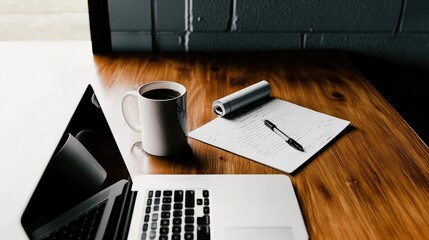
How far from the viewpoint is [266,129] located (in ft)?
2.96

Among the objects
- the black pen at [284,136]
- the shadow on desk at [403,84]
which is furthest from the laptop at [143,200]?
the shadow on desk at [403,84]

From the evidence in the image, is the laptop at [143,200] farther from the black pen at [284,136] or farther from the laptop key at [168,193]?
the black pen at [284,136]

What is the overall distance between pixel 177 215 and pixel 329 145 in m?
0.37

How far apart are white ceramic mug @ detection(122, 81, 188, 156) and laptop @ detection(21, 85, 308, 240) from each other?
7 centimetres

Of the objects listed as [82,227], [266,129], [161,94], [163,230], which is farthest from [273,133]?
[82,227]

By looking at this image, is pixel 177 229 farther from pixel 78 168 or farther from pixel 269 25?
pixel 269 25

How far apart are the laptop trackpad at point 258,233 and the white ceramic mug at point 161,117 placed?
23 cm

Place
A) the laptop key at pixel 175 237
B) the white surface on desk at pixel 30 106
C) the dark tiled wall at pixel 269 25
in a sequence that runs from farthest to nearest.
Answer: the dark tiled wall at pixel 269 25
the white surface on desk at pixel 30 106
the laptop key at pixel 175 237

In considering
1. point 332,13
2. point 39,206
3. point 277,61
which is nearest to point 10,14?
point 277,61

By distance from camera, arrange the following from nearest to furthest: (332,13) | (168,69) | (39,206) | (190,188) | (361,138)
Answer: (39,206) → (190,188) → (361,138) → (168,69) → (332,13)

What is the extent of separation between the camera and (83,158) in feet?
1.93

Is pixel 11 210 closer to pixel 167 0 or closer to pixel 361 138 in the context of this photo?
pixel 361 138

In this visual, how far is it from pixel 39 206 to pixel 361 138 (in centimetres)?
65

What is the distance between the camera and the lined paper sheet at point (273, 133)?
2.66 ft
